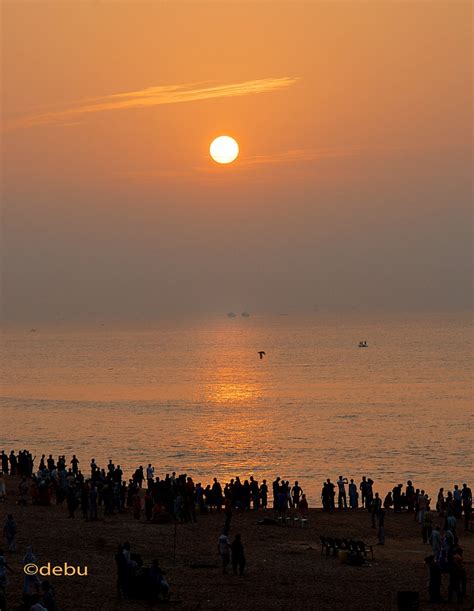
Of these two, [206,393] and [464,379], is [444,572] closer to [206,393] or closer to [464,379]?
[206,393]

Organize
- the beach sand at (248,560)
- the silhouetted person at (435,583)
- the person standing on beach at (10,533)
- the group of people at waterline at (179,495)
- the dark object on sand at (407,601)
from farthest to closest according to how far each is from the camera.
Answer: the group of people at waterline at (179,495)
the person standing on beach at (10,533)
the beach sand at (248,560)
the silhouetted person at (435,583)
the dark object on sand at (407,601)

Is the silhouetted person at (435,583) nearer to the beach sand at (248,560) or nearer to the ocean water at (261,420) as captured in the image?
the beach sand at (248,560)

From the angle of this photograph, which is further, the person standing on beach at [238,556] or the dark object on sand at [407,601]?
the person standing on beach at [238,556]

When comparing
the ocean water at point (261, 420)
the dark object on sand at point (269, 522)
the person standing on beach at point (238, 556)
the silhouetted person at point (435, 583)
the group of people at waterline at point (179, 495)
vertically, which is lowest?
the silhouetted person at point (435, 583)

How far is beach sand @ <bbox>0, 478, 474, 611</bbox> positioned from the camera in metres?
26.4

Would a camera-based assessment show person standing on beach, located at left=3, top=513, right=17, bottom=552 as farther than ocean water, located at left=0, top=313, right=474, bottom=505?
No

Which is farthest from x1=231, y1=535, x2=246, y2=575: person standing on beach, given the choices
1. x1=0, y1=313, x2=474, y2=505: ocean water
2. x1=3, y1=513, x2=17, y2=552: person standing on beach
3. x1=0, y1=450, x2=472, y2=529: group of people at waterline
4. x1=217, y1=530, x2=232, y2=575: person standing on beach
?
x1=0, y1=313, x2=474, y2=505: ocean water

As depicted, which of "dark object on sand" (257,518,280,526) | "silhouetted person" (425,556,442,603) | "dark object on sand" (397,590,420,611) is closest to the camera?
"dark object on sand" (397,590,420,611)

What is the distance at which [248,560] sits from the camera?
3136 cm

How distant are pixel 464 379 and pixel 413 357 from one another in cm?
4526

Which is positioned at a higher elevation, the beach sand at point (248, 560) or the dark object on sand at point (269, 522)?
the dark object on sand at point (269, 522)

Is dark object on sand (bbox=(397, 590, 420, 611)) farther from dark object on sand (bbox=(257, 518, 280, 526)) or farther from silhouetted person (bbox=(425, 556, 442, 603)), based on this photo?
dark object on sand (bbox=(257, 518, 280, 526))

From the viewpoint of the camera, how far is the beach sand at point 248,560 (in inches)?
1038

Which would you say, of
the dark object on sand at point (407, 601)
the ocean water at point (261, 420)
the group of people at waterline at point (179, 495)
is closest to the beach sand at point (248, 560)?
the group of people at waterline at point (179, 495)
